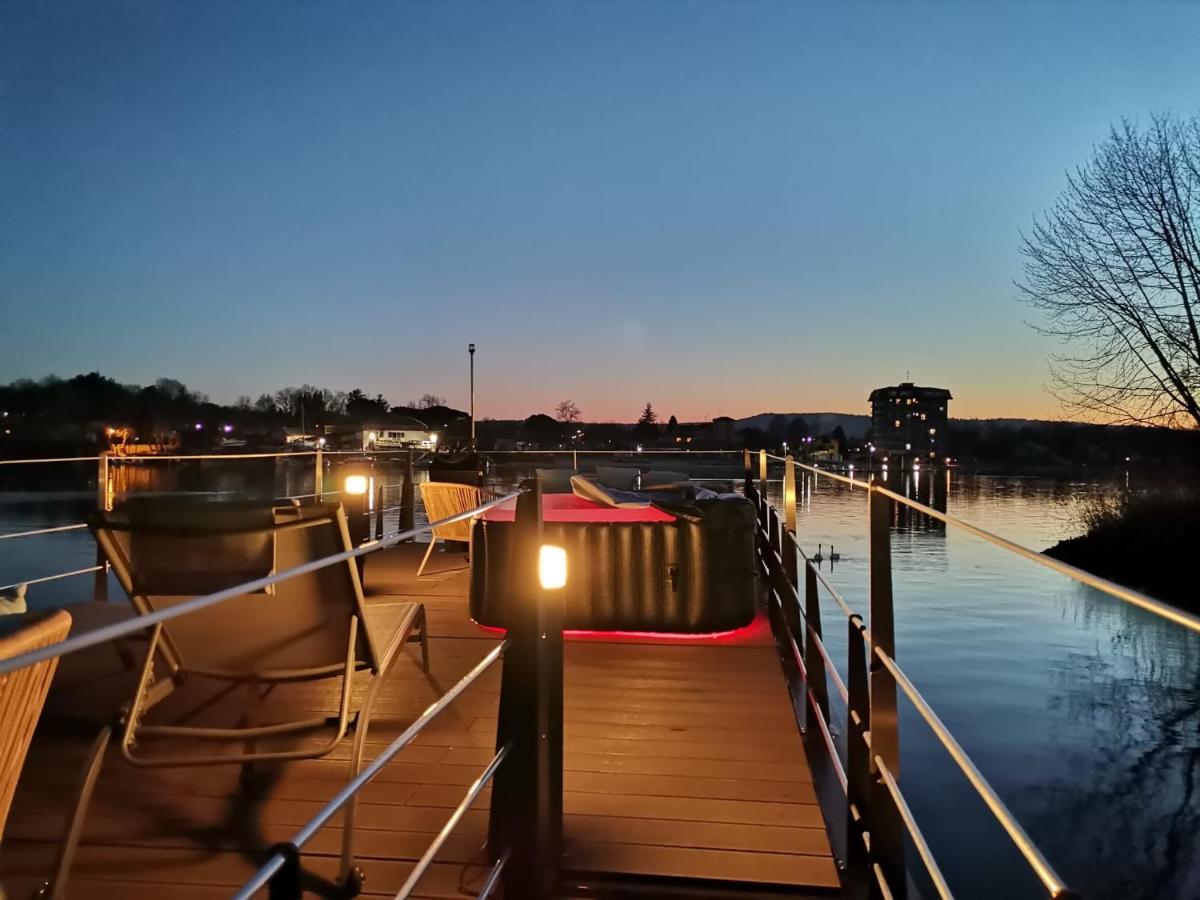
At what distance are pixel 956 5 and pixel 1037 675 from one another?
1308cm

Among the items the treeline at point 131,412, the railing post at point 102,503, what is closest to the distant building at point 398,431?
the treeline at point 131,412

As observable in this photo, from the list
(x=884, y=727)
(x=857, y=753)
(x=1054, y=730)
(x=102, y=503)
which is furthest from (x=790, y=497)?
(x=1054, y=730)

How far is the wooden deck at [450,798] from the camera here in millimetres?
1913

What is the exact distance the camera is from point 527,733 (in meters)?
1.74

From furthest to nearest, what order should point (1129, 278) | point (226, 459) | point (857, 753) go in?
point (1129, 278) → point (226, 459) → point (857, 753)

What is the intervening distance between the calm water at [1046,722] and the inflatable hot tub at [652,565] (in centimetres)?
160

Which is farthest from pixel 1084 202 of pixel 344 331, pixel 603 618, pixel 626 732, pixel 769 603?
pixel 344 331

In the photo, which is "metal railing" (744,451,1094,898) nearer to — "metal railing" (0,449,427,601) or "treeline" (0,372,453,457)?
"metal railing" (0,449,427,601)

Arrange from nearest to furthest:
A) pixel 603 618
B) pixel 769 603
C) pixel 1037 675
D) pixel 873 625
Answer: pixel 873 625 < pixel 603 618 < pixel 769 603 < pixel 1037 675

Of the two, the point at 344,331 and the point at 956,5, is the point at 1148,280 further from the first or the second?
the point at 344,331

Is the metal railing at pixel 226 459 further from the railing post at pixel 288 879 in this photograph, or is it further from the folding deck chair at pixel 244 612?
the railing post at pixel 288 879

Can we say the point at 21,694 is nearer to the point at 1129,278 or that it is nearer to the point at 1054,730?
the point at 1129,278

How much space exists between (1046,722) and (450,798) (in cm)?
1556

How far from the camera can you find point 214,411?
5578cm
